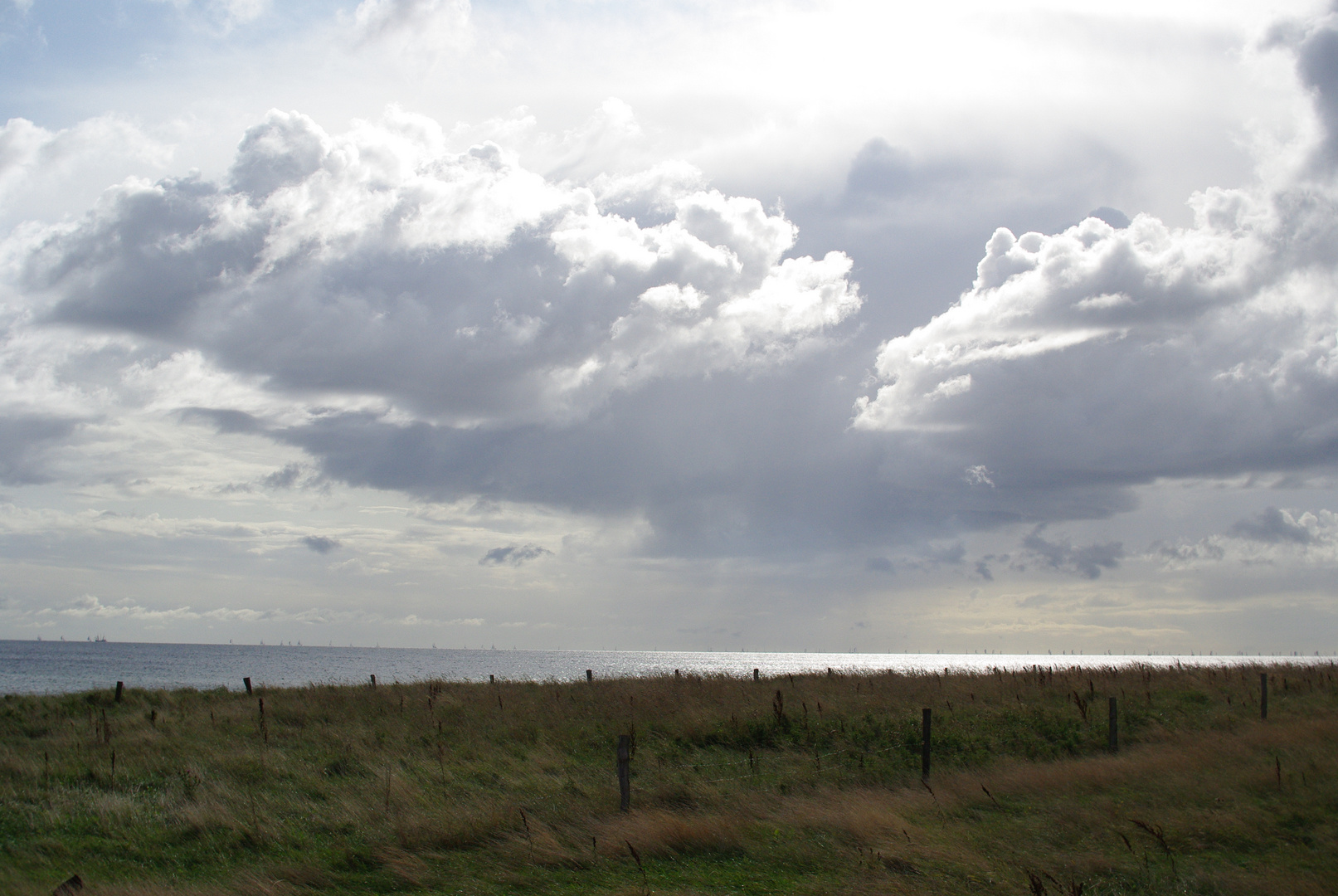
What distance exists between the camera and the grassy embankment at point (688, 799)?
10453 millimetres

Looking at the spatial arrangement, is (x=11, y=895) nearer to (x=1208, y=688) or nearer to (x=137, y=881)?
(x=137, y=881)

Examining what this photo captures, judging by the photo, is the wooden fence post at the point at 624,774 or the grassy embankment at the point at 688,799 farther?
the wooden fence post at the point at 624,774

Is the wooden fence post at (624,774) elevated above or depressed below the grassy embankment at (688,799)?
above

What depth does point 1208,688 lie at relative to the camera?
27.4m

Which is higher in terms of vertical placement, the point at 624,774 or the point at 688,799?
the point at 624,774

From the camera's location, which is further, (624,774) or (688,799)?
(688,799)

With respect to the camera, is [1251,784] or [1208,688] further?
[1208,688]

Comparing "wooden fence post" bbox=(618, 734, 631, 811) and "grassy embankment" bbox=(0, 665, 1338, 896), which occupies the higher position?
"wooden fence post" bbox=(618, 734, 631, 811)

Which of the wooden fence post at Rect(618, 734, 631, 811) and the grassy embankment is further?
the wooden fence post at Rect(618, 734, 631, 811)

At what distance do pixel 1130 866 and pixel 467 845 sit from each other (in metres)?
8.65

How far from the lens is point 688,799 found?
14227mm

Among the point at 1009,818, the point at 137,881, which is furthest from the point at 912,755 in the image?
the point at 137,881

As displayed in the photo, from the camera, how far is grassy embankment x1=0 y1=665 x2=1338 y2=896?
10.5 m

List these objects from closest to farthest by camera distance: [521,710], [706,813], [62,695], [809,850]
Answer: [809,850] < [706,813] < [521,710] < [62,695]
